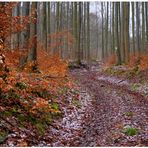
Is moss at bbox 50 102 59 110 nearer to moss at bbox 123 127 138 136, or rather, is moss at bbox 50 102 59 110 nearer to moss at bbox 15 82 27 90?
moss at bbox 15 82 27 90

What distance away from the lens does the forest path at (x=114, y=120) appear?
8.00m

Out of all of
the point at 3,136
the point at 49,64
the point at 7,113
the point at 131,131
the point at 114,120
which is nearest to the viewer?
the point at 3,136

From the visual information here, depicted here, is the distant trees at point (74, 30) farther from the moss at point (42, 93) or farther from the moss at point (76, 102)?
the moss at point (76, 102)

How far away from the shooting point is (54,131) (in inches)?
344

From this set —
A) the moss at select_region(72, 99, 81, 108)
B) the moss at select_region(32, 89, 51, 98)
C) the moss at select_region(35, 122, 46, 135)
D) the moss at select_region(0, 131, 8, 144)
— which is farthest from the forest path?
the moss at select_region(0, 131, 8, 144)

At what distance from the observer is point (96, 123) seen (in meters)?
9.87

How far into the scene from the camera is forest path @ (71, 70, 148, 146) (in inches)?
315

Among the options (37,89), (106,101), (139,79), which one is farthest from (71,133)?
(139,79)

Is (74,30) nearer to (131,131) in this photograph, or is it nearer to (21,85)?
(21,85)

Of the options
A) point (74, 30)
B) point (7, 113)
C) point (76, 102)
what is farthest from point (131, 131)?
point (74, 30)

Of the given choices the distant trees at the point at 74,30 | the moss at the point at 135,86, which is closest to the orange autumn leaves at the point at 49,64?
the distant trees at the point at 74,30

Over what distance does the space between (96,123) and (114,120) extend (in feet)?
2.10

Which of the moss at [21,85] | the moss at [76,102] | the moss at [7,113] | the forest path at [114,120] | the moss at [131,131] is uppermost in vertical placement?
the moss at [21,85]

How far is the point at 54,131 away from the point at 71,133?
46 cm
